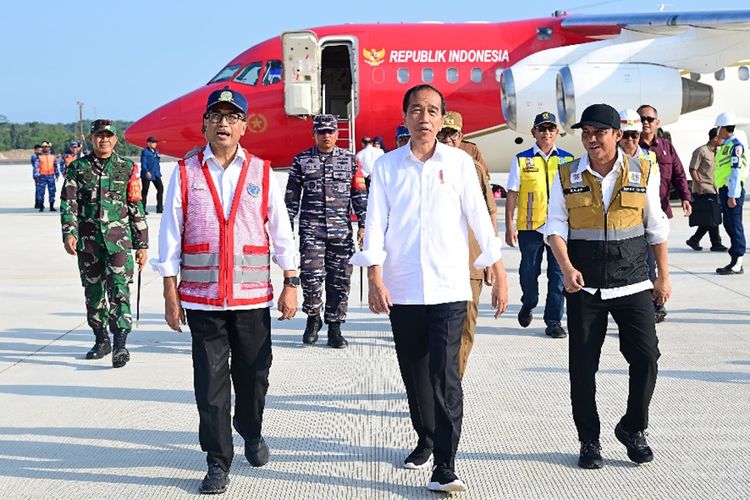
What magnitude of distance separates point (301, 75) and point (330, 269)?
10448 mm

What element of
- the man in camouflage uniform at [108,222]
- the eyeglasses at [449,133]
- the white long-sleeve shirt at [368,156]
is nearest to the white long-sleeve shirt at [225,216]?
the eyeglasses at [449,133]

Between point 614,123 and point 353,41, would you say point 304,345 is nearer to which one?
point 614,123

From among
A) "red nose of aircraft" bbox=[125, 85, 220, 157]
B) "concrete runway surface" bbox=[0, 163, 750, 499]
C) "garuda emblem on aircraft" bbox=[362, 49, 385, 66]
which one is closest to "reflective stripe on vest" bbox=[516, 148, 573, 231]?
"concrete runway surface" bbox=[0, 163, 750, 499]

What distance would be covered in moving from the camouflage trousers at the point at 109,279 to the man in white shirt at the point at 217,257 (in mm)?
2647

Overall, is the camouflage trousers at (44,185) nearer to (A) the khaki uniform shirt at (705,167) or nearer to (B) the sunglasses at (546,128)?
(A) the khaki uniform shirt at (705,167)

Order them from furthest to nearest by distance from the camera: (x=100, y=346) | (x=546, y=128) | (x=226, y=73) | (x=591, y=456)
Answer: (x=226, y=73), (x=546, y=128), (x=100, y=346), (x=591, y=456)

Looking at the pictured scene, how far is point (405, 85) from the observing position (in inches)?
711

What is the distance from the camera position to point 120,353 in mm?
7043

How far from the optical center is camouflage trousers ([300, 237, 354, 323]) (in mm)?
7629

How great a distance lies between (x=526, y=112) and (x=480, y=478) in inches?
524

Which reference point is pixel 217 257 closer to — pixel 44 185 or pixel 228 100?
pixel 228 100

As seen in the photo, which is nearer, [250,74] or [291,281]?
[291,281]

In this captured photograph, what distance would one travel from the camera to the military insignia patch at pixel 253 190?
4.53m

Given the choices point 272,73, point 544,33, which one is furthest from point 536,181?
point 544,33
